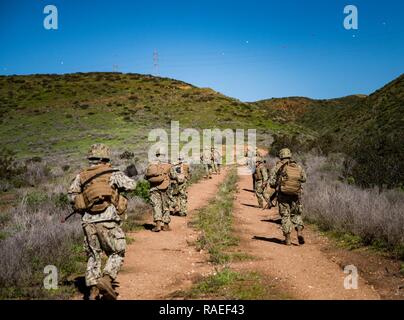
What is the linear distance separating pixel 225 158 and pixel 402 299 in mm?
31890

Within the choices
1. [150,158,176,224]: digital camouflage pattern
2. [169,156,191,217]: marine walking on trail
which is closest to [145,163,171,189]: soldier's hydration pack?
[150,158,176,224]: digital camouflage pattern

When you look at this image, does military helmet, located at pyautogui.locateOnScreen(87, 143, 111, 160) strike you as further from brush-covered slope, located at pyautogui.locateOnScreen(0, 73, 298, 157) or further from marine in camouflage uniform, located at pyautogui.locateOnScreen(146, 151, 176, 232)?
brush-covered slope, located at pyautogui.locateOnScreen(0, 73, 298, 157)

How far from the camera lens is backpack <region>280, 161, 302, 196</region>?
8547mm

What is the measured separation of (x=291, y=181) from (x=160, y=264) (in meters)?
3.25

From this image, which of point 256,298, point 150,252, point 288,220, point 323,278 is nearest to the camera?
point 256,298

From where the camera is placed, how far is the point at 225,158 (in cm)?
3716

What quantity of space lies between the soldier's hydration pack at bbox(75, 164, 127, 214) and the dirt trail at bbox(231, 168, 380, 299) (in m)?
2.70

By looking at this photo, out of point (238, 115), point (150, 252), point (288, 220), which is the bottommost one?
point (150, 252)

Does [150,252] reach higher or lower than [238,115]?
lower

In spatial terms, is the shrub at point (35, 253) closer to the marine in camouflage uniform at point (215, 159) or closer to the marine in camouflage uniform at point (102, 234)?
the marine in camouflage uniform at point (102, 234)

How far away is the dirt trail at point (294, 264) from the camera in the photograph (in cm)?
571
